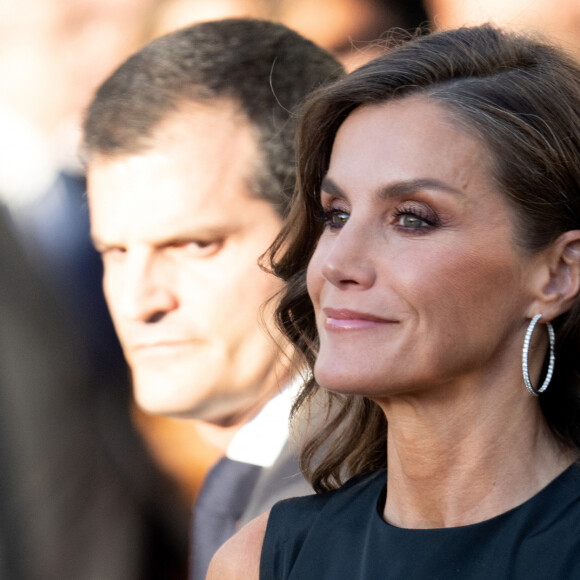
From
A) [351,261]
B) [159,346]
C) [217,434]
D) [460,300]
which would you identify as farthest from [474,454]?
[159,346]

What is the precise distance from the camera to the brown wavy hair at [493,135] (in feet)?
6.37

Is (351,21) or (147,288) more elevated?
(351,21)

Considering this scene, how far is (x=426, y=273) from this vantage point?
6.17 ft

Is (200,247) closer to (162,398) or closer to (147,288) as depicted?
(147,288)

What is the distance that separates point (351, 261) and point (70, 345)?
A: 156 cm

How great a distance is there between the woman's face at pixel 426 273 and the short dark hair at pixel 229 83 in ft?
3.42

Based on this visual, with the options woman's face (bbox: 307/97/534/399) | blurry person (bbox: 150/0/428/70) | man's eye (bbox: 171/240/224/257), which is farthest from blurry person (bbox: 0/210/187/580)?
woman's face (bbox: 307/97/534/399)

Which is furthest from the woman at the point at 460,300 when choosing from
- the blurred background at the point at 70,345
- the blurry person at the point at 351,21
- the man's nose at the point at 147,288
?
the blurred background at the point at 70,345

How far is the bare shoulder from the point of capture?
2.31m

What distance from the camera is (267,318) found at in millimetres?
2984

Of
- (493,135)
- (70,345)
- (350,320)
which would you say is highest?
(493,135)

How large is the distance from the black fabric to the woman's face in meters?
1.16

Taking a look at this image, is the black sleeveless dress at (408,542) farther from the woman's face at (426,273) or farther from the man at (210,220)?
the man at (210,220)

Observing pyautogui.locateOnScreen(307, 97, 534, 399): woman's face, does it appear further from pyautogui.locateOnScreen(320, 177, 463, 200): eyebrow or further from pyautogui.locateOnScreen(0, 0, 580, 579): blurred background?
pyautogui.locateOnScreen(0, 0, 580, 579): blurred background
